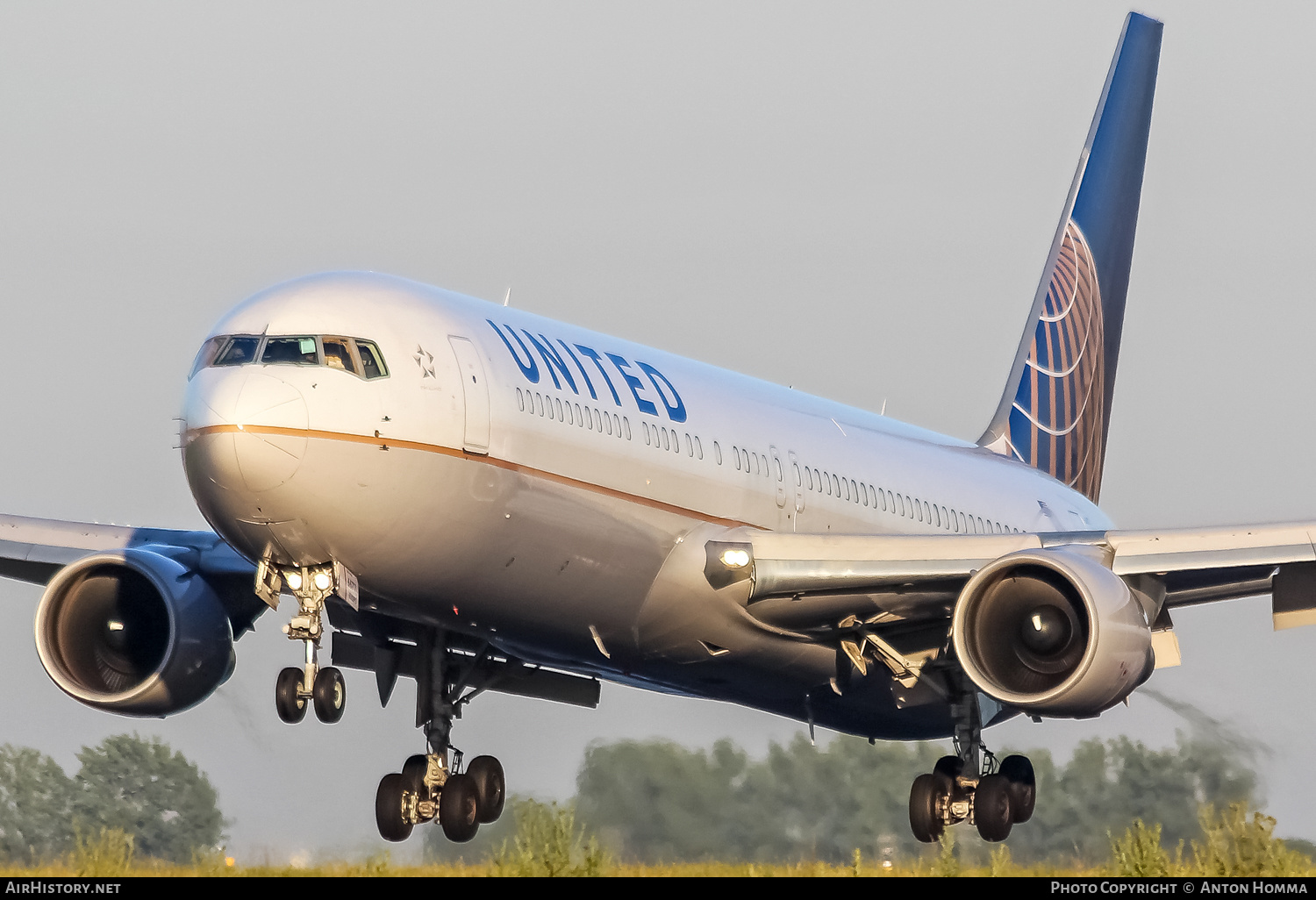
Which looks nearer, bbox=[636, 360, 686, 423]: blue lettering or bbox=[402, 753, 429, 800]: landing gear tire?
bbox=[636, 360, 686, 423]: blue lettering

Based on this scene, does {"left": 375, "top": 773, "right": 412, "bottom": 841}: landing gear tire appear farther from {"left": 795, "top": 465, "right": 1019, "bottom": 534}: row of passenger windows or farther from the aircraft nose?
the aircraft nose

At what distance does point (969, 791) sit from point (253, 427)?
1152 centimetres

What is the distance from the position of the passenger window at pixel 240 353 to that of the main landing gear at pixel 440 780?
6167 millimetres

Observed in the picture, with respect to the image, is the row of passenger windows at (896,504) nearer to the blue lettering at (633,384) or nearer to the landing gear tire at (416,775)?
the blue lettering at (633,384)

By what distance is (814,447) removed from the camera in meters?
23.5

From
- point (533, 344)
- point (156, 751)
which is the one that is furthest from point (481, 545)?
point (156, 751)

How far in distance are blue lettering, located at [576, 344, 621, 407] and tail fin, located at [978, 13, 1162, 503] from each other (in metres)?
12.8

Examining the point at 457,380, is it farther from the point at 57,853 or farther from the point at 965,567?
the point at 57,853

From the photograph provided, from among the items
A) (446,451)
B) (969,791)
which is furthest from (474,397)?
(969,791)

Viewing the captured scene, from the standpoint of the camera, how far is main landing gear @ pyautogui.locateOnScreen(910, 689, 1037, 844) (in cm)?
2436

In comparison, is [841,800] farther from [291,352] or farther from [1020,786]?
[291,352]

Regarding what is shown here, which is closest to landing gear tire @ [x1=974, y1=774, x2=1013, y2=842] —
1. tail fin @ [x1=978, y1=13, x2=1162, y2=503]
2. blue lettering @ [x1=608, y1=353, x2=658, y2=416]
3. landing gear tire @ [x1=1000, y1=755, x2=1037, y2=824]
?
landing gear tire @ [x1=1000, y1=755, x2=1037, y2=824]

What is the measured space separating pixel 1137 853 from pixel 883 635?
369 centimetres

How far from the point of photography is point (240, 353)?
1772 cm
